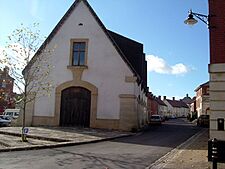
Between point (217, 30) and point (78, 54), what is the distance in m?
18.2

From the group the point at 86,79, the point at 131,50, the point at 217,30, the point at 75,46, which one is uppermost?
the point at 131,50

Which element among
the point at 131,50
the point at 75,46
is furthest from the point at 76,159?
the point at 131,50

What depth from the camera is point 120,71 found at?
28016 mm

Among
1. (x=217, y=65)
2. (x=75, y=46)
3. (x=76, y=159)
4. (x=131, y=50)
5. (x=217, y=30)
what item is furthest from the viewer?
(x=131, y=50)

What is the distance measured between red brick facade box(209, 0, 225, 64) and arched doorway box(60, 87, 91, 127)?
17.1 meters

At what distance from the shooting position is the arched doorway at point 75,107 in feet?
93.2

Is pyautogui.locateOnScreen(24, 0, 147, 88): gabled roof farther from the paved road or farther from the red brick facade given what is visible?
the red brick facade

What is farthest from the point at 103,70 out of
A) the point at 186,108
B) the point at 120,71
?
the point at 186,108

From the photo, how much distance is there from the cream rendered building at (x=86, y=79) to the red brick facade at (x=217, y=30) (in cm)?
1474

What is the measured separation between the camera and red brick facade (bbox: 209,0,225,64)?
12.6m

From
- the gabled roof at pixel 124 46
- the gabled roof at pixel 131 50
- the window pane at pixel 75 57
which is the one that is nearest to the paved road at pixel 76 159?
the gabled roof at pixel 124 46

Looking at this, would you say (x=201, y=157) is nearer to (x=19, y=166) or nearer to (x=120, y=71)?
(x=19, y=166)

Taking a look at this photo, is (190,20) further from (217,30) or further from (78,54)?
(78,54)

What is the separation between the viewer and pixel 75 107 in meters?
28.6
